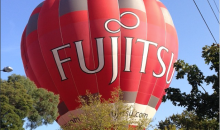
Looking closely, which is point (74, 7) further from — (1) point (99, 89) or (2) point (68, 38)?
(1) point (99, 89)

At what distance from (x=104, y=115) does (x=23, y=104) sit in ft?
17.0

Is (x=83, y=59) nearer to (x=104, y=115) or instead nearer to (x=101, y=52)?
(x=101, y=52)

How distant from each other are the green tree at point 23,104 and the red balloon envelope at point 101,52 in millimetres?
3313

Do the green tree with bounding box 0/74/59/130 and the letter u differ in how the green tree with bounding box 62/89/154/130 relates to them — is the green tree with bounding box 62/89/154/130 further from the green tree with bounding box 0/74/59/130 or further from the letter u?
the green tree with bounding box 0/74/59/130

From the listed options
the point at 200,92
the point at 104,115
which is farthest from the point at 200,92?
the point at 104,115

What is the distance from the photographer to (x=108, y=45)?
25453 mm

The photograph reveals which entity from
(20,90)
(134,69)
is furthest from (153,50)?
(20,90)

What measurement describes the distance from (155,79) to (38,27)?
1011 cm

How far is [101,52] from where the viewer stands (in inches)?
1002

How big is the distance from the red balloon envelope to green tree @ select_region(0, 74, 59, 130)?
331cm

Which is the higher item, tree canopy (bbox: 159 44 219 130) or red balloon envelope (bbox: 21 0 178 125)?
red balloon envelope (bbox: 21 0 178 125)

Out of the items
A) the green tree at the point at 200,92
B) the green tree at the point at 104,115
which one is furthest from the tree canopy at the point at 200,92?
the green tree at the point at 104,115

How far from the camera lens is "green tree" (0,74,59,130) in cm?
1997

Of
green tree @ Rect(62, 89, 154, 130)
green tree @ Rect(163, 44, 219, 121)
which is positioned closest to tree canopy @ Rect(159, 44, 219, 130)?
green tree @ Rect(163, 44, 219, 121)
